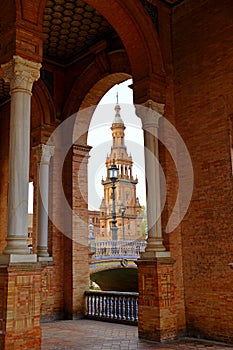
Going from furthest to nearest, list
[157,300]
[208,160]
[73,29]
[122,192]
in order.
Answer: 1. [122,192]
2. [73,29]
3. [208,160]
4. [157,300]

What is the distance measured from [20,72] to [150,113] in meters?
2.97

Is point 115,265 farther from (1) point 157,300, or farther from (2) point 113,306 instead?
(1) point 157,300

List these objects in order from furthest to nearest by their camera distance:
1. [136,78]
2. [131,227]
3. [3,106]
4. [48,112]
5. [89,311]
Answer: [131,227]
[3,106]
[48,112]
[89,311]
[136,78]

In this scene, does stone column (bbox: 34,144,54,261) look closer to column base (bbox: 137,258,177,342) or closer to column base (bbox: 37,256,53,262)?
column base (bbox: 37,256,53,262)

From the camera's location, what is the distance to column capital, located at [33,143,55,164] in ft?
37.8

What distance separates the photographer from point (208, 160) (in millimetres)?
8102

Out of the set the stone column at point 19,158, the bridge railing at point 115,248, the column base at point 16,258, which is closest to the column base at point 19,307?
the column base at point 16,258

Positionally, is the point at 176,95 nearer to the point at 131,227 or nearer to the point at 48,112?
the point at 48,112

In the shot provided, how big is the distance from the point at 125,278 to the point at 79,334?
53.4 ft

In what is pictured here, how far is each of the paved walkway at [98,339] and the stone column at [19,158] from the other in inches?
89.7

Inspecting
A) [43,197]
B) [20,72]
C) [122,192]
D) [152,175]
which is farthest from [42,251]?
[122,192]

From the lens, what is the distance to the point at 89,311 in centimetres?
1100

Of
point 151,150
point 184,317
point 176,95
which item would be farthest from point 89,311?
point 176,95

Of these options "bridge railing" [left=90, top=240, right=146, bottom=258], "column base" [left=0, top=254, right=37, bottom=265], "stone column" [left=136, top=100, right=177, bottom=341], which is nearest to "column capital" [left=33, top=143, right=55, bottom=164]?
"stone column" [left=136, top=100, right=177, bottom=341]
